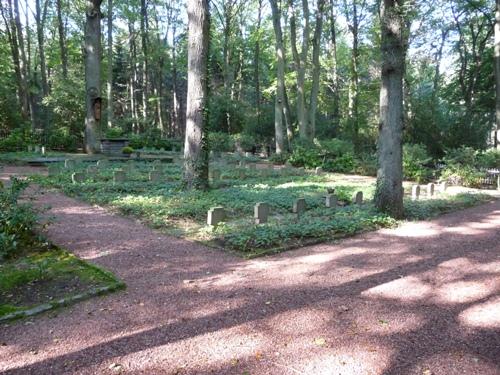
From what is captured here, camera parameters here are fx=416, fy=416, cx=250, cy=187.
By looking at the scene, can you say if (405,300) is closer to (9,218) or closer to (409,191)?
(9,218)

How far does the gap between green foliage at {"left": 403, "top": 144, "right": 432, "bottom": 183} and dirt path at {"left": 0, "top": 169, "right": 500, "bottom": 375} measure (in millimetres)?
9956

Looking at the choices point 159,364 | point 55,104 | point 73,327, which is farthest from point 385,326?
point 55,104

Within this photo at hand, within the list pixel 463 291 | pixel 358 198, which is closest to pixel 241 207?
pixel 358 198

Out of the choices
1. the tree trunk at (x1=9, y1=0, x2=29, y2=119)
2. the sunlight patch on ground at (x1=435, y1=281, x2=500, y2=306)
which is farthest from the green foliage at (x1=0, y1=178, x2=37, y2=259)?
the tree trunk at (x1=9, y1=0, x2=29, y2=119)

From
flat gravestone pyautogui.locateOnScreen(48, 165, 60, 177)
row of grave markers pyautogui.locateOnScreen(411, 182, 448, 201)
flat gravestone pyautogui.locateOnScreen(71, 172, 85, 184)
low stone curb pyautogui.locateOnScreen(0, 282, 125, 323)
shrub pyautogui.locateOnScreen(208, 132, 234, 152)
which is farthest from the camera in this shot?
shrub pyautogui.locateOnScreen(208, 132, 234, 152)

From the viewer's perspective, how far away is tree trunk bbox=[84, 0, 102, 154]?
1822 cm

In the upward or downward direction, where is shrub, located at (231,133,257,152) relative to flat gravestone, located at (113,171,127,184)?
upward

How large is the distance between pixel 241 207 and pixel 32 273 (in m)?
4.78

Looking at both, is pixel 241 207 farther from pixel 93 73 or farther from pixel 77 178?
pixel 93 73

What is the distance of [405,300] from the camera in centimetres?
443

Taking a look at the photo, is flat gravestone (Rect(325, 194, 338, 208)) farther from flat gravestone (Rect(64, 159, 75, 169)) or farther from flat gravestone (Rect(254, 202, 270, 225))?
flat gravestone (Rect(64, 159, 75, 169))

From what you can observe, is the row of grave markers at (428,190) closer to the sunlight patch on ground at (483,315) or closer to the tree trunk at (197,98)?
the tree trunk at (197,98)

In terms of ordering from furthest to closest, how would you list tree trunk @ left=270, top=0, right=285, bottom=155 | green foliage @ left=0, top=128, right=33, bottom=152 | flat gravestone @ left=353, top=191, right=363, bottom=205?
tree trunk @ left=270, top=0, right=285, bottom=155
green foliage @ left=0, top=128, right=33, bottom=152
flat gravestone @ left=353, top=191, right=363, bottom=205

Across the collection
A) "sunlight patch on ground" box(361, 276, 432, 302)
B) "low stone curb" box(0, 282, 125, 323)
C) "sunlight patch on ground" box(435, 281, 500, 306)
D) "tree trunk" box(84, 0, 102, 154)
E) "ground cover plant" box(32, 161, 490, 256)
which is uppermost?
"tree trunk" box(84, 0, 102, 154)
